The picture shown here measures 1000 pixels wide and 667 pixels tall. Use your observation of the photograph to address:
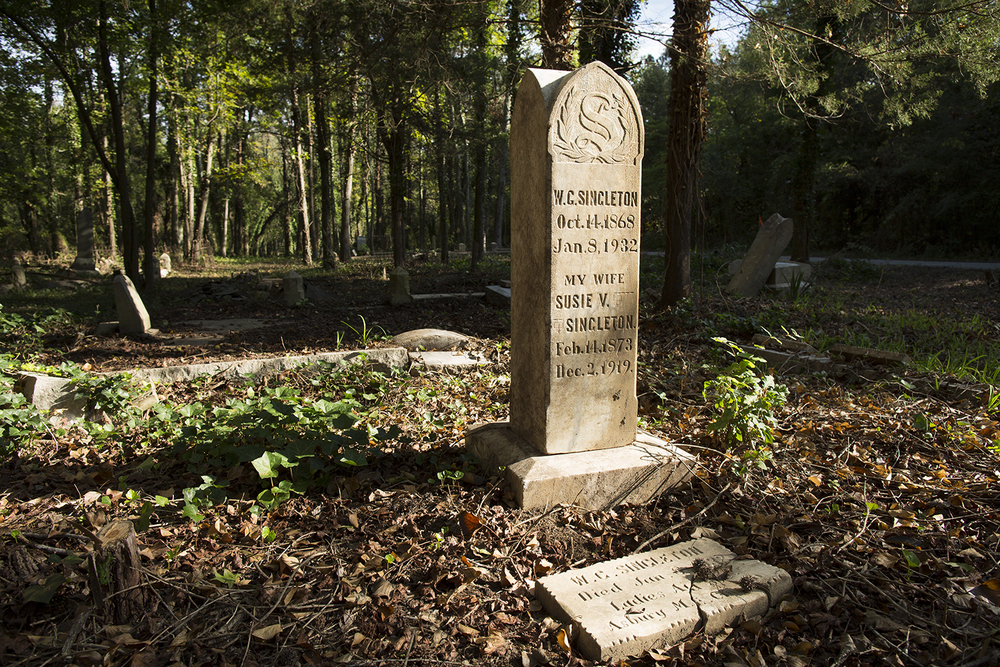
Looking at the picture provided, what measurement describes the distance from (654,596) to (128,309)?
7.30 metres

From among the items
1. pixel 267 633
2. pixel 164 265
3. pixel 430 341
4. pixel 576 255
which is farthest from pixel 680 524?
pixel 164 265

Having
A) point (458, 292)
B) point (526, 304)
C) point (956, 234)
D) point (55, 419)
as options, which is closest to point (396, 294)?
point (458, 292)

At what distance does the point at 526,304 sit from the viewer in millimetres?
3350

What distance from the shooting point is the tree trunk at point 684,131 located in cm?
680

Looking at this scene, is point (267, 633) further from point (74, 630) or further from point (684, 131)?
point (684, 131)

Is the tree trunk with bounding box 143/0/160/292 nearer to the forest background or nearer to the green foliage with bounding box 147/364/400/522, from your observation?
the forest background

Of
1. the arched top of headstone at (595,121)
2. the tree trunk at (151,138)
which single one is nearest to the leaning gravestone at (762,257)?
the arched top of headstone at (595,121)

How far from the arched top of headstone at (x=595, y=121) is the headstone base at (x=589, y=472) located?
5.42 feet

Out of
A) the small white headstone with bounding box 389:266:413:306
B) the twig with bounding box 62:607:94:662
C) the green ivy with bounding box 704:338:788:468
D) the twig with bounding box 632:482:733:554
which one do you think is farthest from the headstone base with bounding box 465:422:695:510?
the small white headstone with bounding box 389:266:413:306

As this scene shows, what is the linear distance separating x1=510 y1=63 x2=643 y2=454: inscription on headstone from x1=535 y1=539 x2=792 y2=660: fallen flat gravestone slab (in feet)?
2.93

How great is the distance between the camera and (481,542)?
280cm

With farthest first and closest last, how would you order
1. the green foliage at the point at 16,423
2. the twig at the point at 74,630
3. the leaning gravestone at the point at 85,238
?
the leaning gravestone at the point at 85,238 < the green foliage at the point at 16,423 < the twig at the point at 74,630

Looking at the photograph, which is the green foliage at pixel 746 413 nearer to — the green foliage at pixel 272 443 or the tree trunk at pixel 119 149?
the green foliage at pixel 272 443

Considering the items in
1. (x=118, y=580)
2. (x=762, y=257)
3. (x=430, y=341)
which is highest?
(x=762, y=257)
